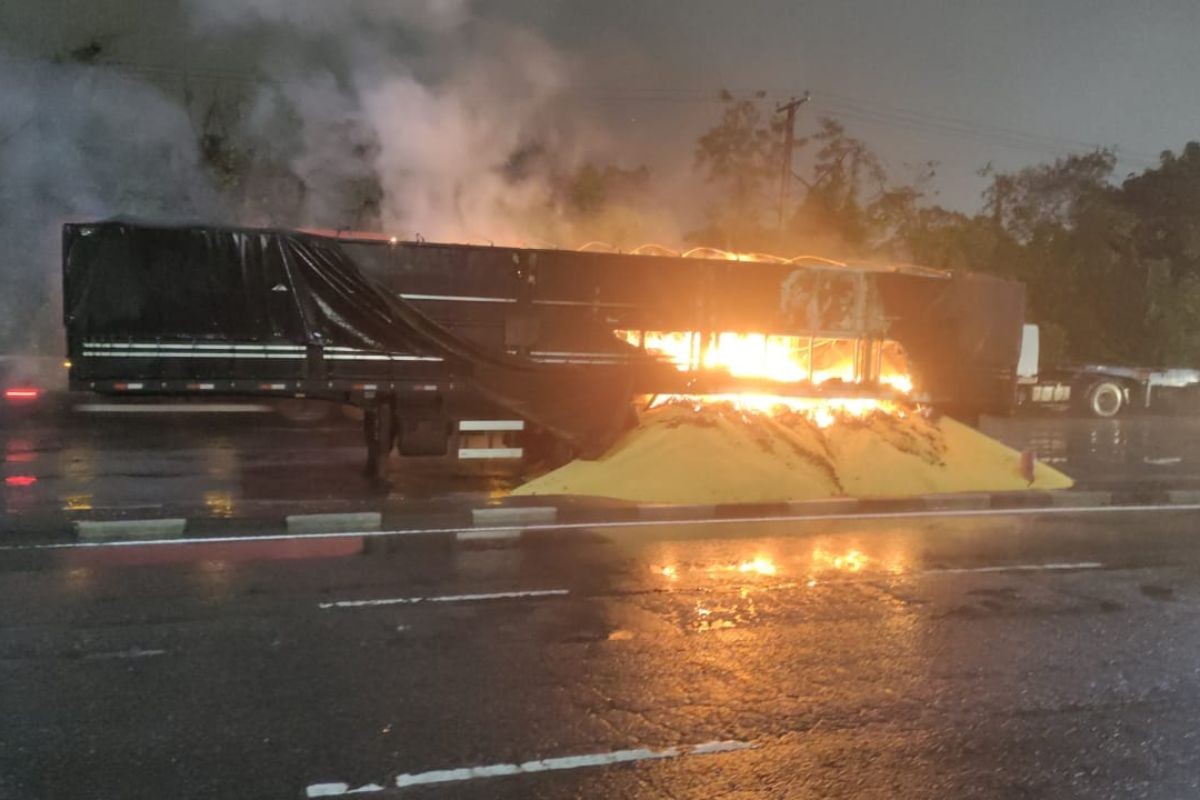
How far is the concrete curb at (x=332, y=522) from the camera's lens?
861 centimetres

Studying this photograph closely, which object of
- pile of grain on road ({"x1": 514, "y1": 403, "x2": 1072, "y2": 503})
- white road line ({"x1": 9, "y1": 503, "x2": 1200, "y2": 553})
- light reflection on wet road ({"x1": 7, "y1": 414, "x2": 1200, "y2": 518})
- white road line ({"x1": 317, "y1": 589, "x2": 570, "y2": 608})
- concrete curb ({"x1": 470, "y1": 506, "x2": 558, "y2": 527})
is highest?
pile of grain on road ({"x1": 514, "y1": 403, "x2": 1072, "y2": 503})

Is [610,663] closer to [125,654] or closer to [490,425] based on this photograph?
[125,654]

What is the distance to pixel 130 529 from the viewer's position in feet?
26.9

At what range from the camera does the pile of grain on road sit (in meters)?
10.5

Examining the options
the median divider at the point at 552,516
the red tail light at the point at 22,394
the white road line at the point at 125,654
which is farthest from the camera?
the red tail light at the point at 22,394

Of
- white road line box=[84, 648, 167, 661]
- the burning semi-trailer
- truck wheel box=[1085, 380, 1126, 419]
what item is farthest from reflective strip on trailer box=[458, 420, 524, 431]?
truck wheel box=[1085, 380, 1126, 419]

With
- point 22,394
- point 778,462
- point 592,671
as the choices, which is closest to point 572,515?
point 778,462

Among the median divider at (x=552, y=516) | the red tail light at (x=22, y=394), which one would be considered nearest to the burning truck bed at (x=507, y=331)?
the median divider at (x=552, y=516)

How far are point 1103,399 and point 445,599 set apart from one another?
24.2 metres

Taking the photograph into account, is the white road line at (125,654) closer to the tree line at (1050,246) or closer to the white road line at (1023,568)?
the white road line at (1023,568)

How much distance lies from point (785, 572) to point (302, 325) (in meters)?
6.24

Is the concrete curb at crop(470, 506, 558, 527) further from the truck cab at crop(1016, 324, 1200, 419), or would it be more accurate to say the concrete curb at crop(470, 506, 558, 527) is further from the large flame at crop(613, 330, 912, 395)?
the truck cab at crop(1016, 324, 1200, 419)

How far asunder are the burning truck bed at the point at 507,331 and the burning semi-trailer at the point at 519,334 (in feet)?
0.07

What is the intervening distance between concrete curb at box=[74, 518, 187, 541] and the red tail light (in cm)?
836
